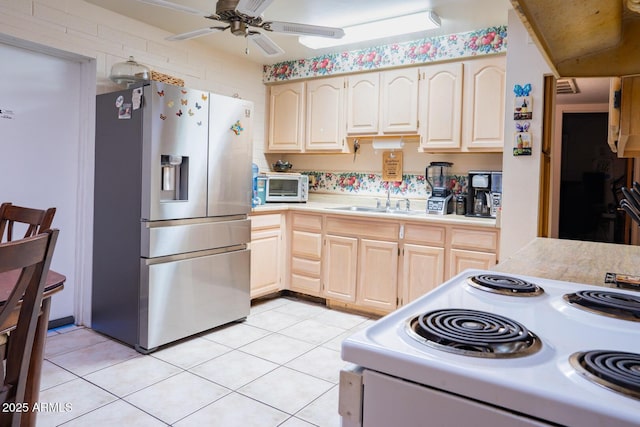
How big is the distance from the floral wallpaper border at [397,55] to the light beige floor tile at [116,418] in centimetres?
310

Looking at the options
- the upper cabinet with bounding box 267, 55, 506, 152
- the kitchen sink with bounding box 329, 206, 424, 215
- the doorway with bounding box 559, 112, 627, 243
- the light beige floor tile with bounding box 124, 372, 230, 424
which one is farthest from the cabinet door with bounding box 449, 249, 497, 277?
the doorway with bounding box 559, 112, 627, 243

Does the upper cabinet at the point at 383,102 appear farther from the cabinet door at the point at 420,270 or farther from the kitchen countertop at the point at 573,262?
the kitchen countertop at the point at 573,262

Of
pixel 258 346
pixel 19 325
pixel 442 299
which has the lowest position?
pixel 258 346

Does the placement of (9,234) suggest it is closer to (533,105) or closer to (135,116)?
(135,116)

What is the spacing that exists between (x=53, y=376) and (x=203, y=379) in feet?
2.66

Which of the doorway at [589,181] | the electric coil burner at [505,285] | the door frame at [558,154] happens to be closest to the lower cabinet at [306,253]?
the electric coil burner at [505,285]

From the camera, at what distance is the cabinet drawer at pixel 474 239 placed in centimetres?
295

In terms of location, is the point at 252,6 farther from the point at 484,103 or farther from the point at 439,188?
the point at 439,188

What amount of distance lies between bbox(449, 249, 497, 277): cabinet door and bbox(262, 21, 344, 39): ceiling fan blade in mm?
1709

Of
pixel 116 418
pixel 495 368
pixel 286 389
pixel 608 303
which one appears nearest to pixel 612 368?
pixel 495 368

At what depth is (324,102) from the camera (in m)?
4.05

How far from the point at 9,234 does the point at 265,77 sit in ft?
10.2

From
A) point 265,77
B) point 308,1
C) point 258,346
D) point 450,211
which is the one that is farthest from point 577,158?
point 258,346

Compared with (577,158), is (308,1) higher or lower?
higher
